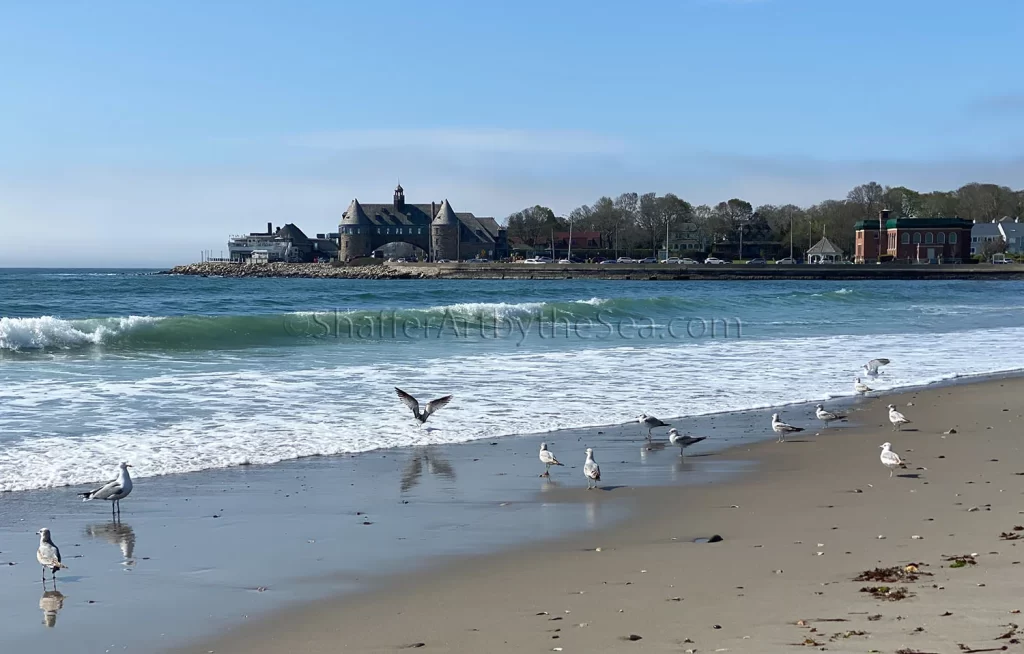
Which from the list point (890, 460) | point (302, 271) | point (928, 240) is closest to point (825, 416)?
point (890, 460)

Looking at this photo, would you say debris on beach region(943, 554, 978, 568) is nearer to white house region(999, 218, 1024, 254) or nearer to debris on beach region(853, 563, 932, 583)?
debris on beach region(853, 563, 932, 583)

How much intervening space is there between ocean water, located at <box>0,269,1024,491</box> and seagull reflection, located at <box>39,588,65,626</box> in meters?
3.28

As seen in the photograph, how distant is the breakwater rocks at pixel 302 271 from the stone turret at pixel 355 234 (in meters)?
11.4

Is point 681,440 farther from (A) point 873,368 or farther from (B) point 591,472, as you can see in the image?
(A) point 873,368

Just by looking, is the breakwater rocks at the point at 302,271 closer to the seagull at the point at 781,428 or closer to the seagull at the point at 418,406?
the seagull at the point at 418,406

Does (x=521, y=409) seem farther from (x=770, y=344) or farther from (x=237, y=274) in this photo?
(x=237, y=274)

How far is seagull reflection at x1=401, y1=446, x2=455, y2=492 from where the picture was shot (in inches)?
360

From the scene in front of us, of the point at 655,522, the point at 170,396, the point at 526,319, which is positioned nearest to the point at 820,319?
the point at 526,319

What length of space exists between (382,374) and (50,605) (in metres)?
11.5

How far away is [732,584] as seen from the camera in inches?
223

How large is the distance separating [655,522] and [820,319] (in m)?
29.8

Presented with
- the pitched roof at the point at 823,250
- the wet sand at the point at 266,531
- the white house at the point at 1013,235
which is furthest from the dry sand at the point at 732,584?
the white house at the point at 1013,235

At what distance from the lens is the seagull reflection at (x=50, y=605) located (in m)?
5.36

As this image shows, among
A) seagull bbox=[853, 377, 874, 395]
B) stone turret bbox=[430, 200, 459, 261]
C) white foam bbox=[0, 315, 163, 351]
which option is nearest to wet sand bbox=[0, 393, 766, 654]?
seagull bbox=[853, 377, 874, 395]
